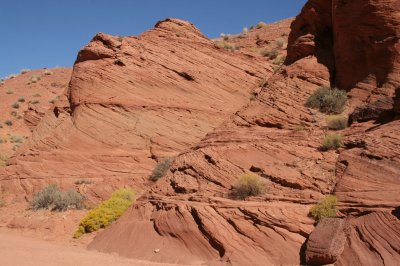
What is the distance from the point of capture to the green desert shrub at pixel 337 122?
12.7 metres

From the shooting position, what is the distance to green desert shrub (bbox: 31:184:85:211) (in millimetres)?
15953

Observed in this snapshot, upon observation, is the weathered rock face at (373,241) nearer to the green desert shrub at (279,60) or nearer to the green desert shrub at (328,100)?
the green desert shrub at (328,100)

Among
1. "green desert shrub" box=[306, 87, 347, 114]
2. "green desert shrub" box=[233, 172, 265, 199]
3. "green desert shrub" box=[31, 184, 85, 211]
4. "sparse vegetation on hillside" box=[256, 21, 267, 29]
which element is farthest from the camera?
"sparse vegetation on hillside" box=[256, 21, 267, 29]

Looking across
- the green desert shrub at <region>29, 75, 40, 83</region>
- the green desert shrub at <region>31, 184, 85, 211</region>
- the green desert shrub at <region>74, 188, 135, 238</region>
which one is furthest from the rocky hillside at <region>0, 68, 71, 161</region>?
the green desert shrub at <region>74, 188, 135, 238</region>

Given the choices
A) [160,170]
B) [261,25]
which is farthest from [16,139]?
[261,25]

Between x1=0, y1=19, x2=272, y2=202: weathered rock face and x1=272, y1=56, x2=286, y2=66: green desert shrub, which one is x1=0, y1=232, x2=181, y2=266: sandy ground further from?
x1=272, y1=56, x2=286, y2=66: green desert shrub

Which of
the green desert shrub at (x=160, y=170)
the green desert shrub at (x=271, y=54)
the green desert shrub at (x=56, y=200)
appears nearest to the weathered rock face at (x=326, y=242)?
the green desert shrub at (x=160, y=170)

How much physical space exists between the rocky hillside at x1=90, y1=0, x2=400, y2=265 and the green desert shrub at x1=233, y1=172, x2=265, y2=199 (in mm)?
199

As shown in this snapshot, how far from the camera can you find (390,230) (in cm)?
848

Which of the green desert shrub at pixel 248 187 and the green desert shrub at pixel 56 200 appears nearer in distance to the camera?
the green desert shrub at pixel 248 187

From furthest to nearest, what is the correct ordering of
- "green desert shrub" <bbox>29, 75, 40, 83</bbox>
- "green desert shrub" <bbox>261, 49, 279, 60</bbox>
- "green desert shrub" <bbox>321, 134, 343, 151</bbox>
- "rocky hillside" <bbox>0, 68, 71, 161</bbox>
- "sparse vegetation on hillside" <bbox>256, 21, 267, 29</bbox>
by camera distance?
1. "green desert shrub" <bbox>29, 75, 40, 83</bbox>
2. "sparse vegetation on hillside" <bbox>256, 21, 267, 29</bbox>
3. "rocky hillside" <bbox>0, 68, 71, 161</bbox>
4. "green desert shrub" <bbox>261, 49, 279, 60</bbox>
5. "green desert shrub" <bbox>321, 134, 343, 151</bbox>

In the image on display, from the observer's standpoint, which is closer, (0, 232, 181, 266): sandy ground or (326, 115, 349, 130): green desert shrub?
(0, 232, 181, 266): sandy ground

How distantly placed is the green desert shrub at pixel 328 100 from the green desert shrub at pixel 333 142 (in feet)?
7.23

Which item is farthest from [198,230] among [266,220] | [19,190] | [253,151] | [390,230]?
[19,190]
